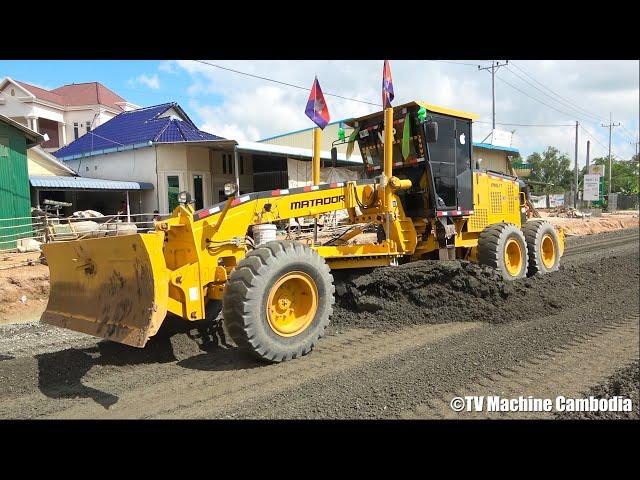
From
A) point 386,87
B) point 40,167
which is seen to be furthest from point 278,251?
point 40,167

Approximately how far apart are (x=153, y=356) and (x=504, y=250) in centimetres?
565

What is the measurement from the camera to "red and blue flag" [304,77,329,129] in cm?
696

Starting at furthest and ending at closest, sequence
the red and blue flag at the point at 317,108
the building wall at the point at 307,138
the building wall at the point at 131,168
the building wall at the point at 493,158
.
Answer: the building wall at the point at 493,158
the building wall at the point at 307,138
the building wall at the point at 131,168
the red and blue flag at the point at 317,108

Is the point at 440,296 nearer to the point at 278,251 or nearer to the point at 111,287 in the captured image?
the point at 278,251

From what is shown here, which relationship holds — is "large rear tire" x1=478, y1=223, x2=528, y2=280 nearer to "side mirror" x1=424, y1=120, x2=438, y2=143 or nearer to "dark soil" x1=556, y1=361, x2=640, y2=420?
"side mirror" x1=424, y1=120, x2=438, y2=143

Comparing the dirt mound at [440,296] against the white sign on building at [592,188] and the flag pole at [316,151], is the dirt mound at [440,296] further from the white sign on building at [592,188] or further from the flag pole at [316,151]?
the white sign on building at [592,188]

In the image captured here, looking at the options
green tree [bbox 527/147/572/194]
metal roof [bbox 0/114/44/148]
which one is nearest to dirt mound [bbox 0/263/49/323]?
metal roof [bbox 0/114/44/148]

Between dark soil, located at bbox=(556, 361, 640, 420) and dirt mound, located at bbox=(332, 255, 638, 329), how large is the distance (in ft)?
6.20

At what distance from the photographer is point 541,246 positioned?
361 inches

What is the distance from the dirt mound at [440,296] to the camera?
625cm

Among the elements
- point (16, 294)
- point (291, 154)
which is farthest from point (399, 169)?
point (291, 154)

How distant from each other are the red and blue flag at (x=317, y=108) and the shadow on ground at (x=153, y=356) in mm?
3208

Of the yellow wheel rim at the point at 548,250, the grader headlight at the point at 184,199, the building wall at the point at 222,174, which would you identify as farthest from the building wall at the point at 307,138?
the grader headlight at the point at 184,199
